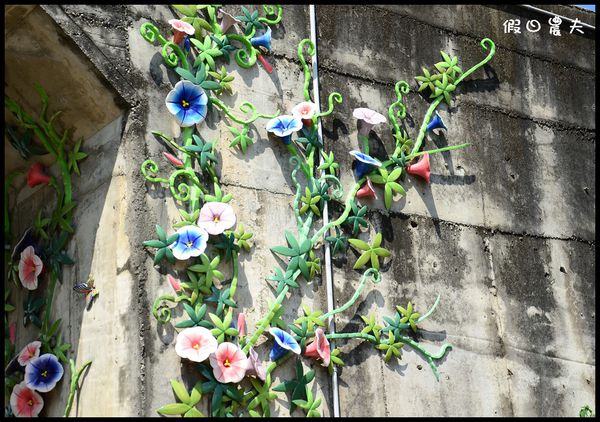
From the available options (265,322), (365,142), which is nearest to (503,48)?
(365,142)

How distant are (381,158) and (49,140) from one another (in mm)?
1501

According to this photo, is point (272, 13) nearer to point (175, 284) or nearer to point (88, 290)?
point (175, 284)

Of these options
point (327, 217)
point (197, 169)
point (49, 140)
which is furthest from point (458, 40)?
point (49, 140)

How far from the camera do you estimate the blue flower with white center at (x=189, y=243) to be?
471 cm

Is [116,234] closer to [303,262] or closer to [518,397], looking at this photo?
[303,262]

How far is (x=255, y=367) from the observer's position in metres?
4.68

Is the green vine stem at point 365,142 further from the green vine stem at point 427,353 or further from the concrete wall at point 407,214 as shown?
the green vine stem at point 427,353

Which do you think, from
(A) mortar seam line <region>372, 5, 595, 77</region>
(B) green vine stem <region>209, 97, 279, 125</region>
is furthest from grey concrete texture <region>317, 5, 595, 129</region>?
(B) green vine stem <region>209, 97, 279, 125</region>

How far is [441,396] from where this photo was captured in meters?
5.21

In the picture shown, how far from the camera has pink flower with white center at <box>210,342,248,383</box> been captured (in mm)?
4625

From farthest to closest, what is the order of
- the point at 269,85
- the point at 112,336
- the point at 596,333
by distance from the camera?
the point at 596,333, the point at 269,85, the point at 112,336

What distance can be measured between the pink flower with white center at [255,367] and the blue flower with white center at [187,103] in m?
1.00

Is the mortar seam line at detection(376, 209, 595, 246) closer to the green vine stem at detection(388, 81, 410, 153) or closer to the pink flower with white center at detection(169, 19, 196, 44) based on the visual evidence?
the green vine stem at detection(388, 81, 410, 153)

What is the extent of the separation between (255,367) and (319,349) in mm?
326
